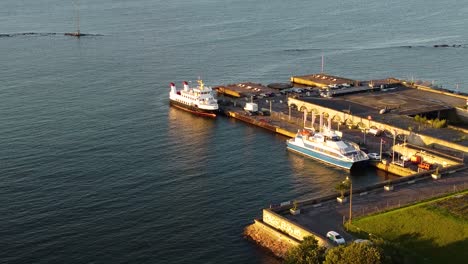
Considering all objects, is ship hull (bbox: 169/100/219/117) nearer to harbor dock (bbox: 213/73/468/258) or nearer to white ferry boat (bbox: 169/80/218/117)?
white ferry boat (bbox: 169/80/218/117)

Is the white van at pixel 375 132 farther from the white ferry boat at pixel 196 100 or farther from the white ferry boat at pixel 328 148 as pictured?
the white ferry boat at pixel 196 100

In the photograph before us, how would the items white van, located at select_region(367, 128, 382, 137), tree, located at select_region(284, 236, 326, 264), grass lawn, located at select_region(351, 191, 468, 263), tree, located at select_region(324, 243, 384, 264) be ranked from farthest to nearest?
1. white van, located at select_region(367, 128, 382, 137)
2. grass lawn, located at select_region(351, 191, 468, 263)
3. tree, located at select_region(284, 236, 326, 264)
4. tree, located at select_region(324, 243, 384, 264)

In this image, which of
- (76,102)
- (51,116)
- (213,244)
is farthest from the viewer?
(76,102)

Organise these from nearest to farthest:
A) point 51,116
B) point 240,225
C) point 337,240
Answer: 1. point 337,240
2. point 240,225
3. point 51,116

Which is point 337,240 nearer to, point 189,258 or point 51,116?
point 189,258

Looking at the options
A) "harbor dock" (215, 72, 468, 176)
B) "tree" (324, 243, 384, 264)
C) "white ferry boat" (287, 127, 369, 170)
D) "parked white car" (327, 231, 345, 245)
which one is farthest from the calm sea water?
"tree" (324, 243, 384, 264)

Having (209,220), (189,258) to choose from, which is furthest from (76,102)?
(189,258)

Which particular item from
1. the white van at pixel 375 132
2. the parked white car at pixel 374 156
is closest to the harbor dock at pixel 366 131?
the white van at pixel 375 132
